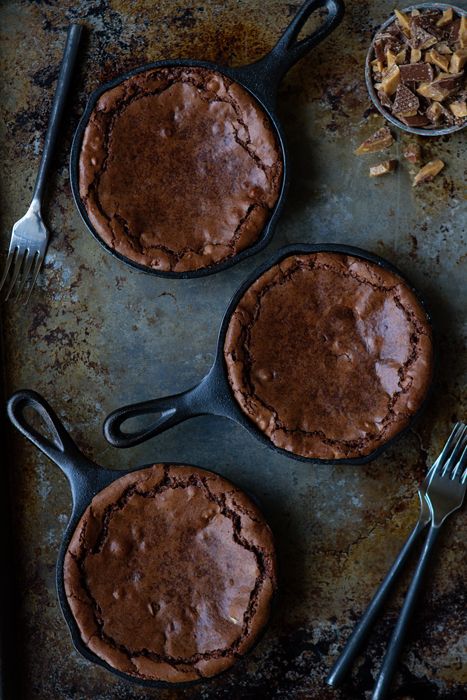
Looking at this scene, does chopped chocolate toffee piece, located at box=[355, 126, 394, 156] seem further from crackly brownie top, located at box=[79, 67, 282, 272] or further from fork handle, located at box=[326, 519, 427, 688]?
fork handle, located at box=[326, 519, 427, 688]

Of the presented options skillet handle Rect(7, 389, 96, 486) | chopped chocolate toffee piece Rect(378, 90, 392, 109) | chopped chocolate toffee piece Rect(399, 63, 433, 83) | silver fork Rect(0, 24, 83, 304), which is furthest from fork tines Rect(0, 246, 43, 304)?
chopped chocolate toffee piece Rect(399, 63, 433, 83)

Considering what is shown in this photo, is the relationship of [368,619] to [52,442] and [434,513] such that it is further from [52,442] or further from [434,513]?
[52,442]

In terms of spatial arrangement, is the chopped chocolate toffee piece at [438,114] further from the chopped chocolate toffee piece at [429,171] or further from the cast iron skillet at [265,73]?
the cast iron skillet at [265,73]

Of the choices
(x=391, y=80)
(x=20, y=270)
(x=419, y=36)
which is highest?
(x=419, y=36)

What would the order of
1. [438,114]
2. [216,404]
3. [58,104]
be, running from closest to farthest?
[216,404], [438,114], [58,104]

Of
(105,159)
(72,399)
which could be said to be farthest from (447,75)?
(72,399)

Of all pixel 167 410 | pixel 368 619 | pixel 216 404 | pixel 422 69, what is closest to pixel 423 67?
pixel 422 69
